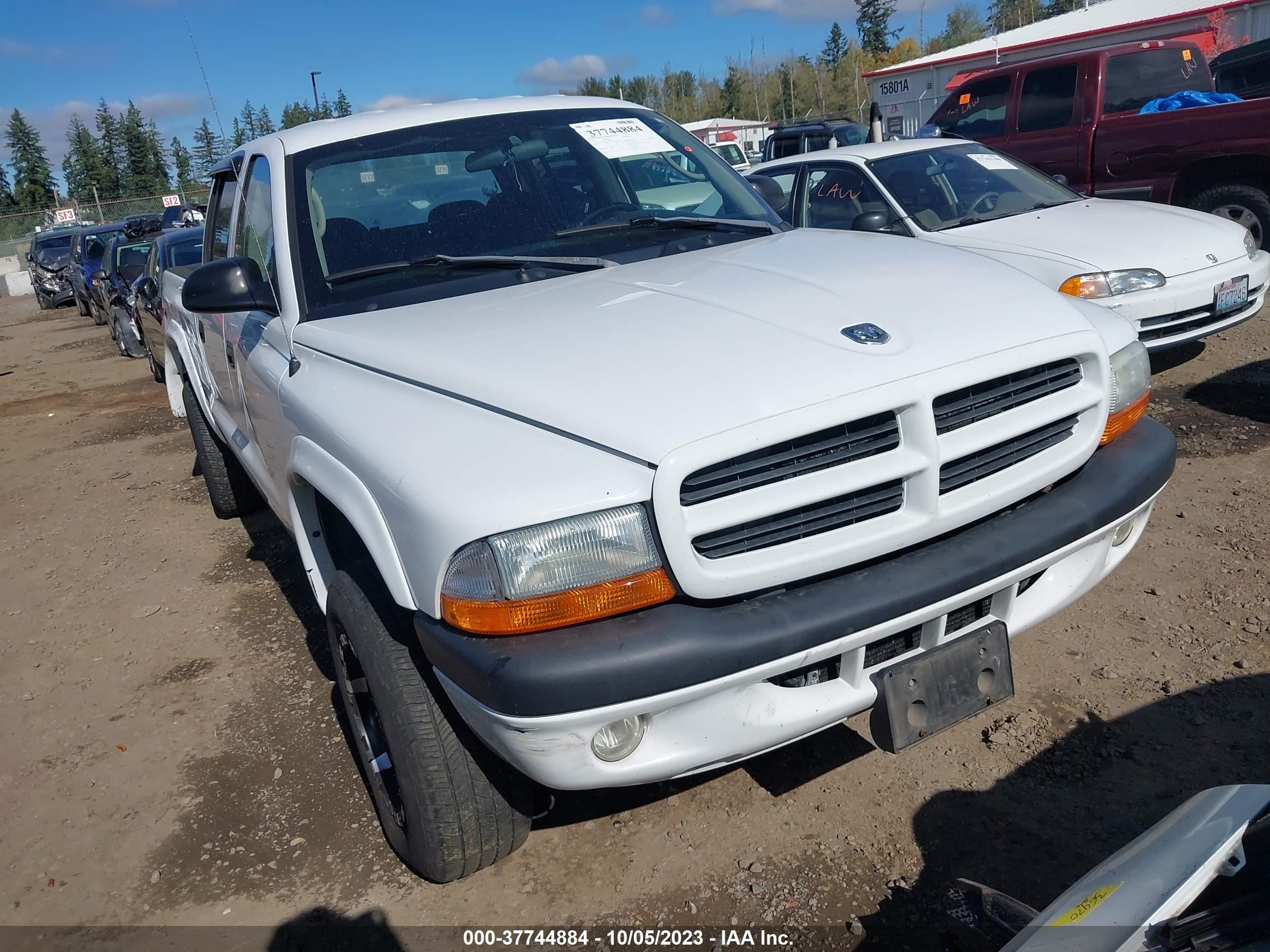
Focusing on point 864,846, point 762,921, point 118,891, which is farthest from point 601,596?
point 118,891

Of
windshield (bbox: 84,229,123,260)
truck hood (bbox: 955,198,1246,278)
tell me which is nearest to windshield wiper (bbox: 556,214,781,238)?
truck hood (bbox: 955,198,1246,278)

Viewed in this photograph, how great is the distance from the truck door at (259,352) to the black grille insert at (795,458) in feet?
4.62

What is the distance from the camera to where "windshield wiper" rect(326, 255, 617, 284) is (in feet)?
9.74

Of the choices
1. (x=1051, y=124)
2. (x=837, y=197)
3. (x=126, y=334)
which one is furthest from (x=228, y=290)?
(x=126, y=334)

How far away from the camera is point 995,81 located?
9.37 meters

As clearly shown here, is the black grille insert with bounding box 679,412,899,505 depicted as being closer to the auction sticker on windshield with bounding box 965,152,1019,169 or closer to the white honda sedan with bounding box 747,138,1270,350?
the white honda sedan with bounding box 747,138,1270,350

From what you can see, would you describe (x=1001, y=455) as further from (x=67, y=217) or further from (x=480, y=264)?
(x=67, y=217)

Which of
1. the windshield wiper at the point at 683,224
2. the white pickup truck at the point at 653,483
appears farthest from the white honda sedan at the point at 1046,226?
the white pickup truck at the point at 653,483

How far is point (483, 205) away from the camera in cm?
319

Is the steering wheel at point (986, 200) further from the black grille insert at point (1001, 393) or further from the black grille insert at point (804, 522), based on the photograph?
the black grille insert at point (804, 522)

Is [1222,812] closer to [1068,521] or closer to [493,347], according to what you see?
[1068,521]

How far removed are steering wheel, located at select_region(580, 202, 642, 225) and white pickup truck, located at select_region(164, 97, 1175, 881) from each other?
193 mm

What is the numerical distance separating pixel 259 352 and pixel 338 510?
3.08 ft

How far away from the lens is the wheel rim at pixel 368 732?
2.62m
